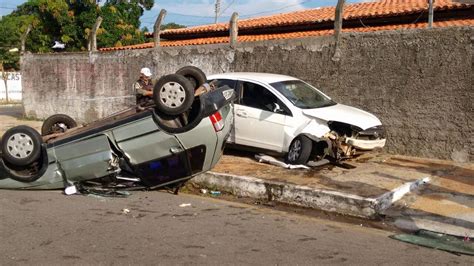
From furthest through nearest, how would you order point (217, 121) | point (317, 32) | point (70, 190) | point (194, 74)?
point (317, 32) → point (194, 74) → point (70, 190) → point (217, 121)

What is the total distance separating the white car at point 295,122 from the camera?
334 inches

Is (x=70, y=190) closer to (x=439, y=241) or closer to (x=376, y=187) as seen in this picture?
(x=376, y=187)

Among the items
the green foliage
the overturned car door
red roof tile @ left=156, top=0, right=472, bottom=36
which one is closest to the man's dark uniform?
the overturned car door

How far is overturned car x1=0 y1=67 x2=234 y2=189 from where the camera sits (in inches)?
283

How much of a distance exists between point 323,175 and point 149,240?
3557 millimetres

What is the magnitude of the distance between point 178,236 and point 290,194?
222cm

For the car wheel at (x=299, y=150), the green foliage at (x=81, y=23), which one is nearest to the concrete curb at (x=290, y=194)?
the car wheel at (x=299, y=150)

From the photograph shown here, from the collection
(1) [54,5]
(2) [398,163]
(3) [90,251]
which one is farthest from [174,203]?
(1) [54,5]

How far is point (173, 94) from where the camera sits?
7.14 m

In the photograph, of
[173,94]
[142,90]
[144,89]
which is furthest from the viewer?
[144,89]

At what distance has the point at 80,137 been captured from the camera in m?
7.43

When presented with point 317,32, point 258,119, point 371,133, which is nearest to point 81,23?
point 317,32

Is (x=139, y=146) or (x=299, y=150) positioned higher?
(x=139, y=146)

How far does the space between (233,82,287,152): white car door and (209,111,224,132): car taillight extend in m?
1.72
